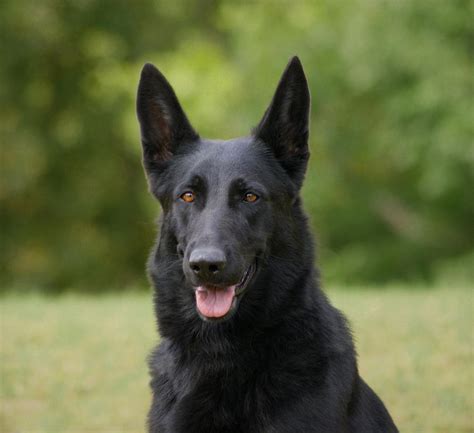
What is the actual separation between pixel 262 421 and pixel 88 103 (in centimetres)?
2117

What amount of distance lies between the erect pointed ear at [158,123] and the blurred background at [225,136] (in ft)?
8.88

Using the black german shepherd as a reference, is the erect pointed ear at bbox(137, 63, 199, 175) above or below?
above

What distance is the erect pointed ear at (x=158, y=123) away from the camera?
423 cm

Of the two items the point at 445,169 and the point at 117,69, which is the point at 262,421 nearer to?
the point at 445,169

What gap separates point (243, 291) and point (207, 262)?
1.19 ft

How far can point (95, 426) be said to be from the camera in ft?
20.3

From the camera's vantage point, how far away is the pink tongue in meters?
3.79

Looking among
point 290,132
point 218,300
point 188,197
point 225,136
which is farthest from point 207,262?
point 225,136

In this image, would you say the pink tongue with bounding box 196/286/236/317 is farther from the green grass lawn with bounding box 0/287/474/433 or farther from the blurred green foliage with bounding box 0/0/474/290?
the blurred green foliage with bounding box 0/0/474/290

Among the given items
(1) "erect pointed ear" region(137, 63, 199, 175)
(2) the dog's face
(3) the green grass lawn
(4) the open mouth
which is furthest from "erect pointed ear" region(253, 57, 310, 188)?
(3) the green grass lawn

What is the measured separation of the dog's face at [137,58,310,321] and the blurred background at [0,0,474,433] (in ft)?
8.71

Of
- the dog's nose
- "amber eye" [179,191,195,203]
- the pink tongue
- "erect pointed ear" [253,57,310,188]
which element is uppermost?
"erect pointed ear" [253,57,310,188]

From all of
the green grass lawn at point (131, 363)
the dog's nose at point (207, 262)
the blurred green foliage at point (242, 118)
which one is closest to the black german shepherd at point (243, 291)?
the dog's nose at point (207, 262)

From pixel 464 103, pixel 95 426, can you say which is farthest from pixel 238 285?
pixel 464 103
